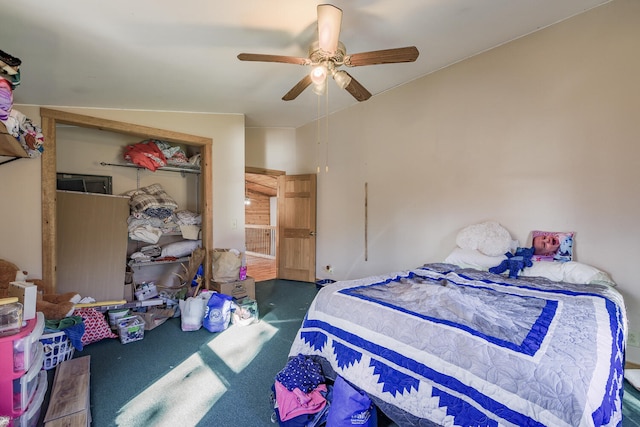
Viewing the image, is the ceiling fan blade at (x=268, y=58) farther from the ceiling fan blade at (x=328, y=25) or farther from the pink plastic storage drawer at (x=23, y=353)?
the pink plastic storage drawer at (x=23, y=353)

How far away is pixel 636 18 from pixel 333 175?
3488 mm

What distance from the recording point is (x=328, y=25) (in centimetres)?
178

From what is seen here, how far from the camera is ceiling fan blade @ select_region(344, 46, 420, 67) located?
6.33 ft

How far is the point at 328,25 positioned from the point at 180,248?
3182mm

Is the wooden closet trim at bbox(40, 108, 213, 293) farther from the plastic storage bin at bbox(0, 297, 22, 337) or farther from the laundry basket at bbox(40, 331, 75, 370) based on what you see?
the plastic storage bin at bbox(0, 297, 22, 337)

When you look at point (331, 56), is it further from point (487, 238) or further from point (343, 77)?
point (487, 238)

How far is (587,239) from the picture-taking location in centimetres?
241

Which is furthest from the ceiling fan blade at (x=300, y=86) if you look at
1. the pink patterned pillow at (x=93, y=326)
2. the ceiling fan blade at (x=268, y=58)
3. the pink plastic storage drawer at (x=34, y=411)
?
the pink patterned pillow at (x=93, y=326)

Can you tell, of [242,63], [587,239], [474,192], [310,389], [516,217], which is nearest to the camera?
[310,389]

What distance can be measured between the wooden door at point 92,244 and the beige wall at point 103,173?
1.29 ft

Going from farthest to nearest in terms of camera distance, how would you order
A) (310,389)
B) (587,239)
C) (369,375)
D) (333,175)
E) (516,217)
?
(333,175)
(516,217)
(587,239)
(310,389)
(369,375)

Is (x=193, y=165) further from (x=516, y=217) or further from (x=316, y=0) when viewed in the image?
(x=516, y=217)

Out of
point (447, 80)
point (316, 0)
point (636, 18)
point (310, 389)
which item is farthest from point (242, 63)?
point (636, 18)

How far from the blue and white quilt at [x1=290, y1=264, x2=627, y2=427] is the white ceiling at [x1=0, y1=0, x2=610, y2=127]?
2017 millimetres
